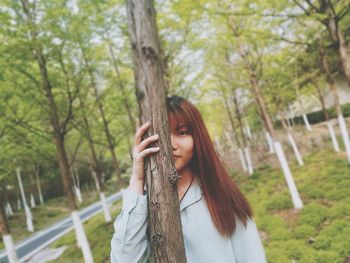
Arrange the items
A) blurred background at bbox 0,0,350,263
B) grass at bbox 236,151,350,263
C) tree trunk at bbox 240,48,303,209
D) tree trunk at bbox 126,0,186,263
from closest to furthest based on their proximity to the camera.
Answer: tree trunk at bbox 126,0,186,263 < grass at bbox 236,151,350,263 < blurred background at bbox 0,0,350,263 < tree trunk at bbox 240,48,303,209

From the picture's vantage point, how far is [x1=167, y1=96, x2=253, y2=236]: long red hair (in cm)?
152

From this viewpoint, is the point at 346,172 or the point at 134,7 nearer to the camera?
the point at 134,7

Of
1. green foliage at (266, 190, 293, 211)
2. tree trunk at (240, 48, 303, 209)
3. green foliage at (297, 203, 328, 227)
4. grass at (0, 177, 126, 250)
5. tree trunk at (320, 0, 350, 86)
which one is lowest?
grass at (0, 177, 126, 250)

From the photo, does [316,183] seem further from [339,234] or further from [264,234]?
[339,234]

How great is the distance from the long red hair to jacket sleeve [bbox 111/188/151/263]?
0.46 metres

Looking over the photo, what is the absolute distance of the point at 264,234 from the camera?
7602 millimetres

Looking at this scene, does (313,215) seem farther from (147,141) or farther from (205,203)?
(147,141)

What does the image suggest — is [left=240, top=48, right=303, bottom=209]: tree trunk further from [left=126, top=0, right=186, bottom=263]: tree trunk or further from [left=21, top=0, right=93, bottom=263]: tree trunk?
[left=126, top=0, right=186, bottom=263]: tree trunk

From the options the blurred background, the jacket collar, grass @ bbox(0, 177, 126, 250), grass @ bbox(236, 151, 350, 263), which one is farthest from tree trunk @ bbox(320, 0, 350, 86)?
grass @ bbox(0, 177, 126, 250)

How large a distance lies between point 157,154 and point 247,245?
0.81 m

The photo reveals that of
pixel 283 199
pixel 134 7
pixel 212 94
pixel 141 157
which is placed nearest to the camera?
pixel 141 157

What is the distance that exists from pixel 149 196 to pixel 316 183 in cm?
1065

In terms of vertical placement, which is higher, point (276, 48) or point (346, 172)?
point (276, 48)

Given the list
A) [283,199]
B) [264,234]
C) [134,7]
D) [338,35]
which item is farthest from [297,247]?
[134,7]
